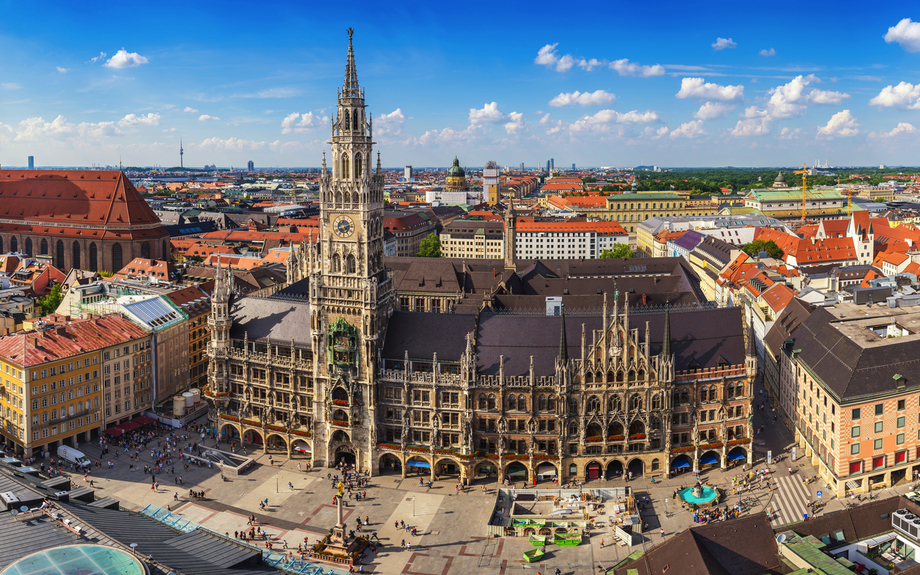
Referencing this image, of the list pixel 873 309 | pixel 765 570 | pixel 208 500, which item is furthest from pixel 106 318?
pixel 873 309

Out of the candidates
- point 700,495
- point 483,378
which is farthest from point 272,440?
point 700,495

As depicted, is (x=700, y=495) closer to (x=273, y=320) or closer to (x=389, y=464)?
(x=389, y=464)

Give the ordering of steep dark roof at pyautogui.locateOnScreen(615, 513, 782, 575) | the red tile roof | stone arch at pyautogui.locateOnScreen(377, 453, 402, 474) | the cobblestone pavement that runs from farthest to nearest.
→ 1. the red tile roof
2. stone arch at pyautogui.locateOnScreen(377, 453, 402, 474)
3. the cobblestone pavement
4. steep dark roof at pyautogui.locateOnScreen(615, 513, 782, 575)

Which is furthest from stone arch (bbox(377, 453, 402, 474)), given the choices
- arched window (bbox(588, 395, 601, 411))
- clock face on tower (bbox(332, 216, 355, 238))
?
clock face on tower (bbox(332, 216, 355, 238))

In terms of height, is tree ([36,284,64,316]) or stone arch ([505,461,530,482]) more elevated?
tree ([36,284,64,316])

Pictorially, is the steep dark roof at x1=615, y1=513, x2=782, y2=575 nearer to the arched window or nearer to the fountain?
the fountain

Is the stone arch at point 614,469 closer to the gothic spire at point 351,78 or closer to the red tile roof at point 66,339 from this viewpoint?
the gothic spire at point 351,78

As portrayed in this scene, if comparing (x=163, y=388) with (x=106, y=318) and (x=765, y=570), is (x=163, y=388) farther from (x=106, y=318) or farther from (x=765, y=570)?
(x=765, y=570)
